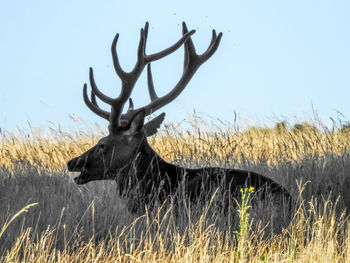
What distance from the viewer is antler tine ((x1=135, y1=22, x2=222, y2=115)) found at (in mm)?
7066

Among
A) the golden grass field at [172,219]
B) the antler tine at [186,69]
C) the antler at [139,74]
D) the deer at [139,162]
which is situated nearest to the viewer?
the golden grass field at [172,219]

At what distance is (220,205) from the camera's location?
5805 mm

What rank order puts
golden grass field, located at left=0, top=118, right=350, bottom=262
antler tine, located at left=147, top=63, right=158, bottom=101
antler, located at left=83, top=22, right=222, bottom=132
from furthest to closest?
antler tine, located at left=147, top=63, right=158, bottom=101, antler, located at left=83, top=22, right=222, bottom=132, golden grass field, located at left=0, top=118, right=350, bottom=262

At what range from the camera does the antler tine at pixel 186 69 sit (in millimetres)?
7066

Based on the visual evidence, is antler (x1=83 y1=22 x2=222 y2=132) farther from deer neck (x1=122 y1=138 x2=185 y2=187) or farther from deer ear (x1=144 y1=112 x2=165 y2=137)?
deer neck (x1=122 y1=138 x2=185 y2=187)

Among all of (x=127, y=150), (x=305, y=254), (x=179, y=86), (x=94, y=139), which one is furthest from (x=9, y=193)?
(x=94, y=139)

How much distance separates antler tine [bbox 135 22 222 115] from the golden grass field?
1067 millimetres

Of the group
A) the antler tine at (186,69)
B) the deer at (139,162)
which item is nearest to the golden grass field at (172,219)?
the deer at (139,162)

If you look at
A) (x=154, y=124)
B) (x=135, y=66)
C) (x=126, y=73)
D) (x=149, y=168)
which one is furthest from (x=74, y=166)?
(x=135, y=66)

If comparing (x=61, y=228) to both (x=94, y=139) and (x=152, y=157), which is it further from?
(x=94, y=139)

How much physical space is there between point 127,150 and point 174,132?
3.43 meters

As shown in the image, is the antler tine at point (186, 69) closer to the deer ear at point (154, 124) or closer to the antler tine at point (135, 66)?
the antler tine at point (135, 66)

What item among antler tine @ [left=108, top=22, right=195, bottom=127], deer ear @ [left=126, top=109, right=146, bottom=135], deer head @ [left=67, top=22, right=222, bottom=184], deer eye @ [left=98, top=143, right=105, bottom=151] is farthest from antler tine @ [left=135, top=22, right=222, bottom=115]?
deer eye @ [left=98, top=143, right=105, bottom=151]

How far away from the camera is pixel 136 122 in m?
6.34
